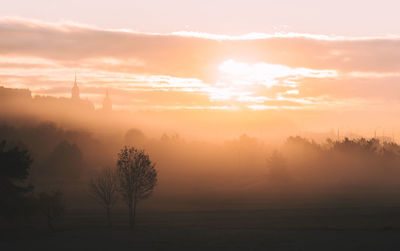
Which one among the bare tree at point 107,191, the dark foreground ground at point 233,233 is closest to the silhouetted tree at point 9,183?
the dark foreground ground at point 233,233

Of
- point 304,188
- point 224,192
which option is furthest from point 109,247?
point 304,188

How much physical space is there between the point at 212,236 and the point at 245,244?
740 centimetres

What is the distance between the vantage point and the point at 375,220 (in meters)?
77.0

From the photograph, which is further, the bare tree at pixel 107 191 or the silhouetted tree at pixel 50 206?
the bare tree at pixel 107 191

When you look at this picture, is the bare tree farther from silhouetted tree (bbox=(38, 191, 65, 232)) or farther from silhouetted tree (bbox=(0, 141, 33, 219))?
silhouetted tree (bbox=(0, 141, 33, 219))

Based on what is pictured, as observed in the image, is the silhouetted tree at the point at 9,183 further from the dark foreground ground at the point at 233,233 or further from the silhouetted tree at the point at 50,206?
the silhouetted tree at the point at 50,206

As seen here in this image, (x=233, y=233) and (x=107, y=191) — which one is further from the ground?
(x=107, y=191)

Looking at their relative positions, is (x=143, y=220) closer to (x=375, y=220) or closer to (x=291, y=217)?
(x=291, y=217)

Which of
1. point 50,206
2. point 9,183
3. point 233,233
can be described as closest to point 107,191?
point 50,206

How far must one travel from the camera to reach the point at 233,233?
6700 centimetres

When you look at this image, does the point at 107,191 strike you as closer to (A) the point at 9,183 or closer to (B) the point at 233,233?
(A) the point at 9,183

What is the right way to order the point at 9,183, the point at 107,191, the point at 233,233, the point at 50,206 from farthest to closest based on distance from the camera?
the point at 107,191 < the point at 50,206 < the point at 9,183 < the point at 233,233

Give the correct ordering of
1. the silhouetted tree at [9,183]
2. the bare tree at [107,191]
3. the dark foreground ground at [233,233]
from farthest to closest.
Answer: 1. the bare tree at [107,191]
2. the silhouetted tree at [9,183]
3. the dark foreground ground at [233,233]

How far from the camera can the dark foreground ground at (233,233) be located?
189ft
